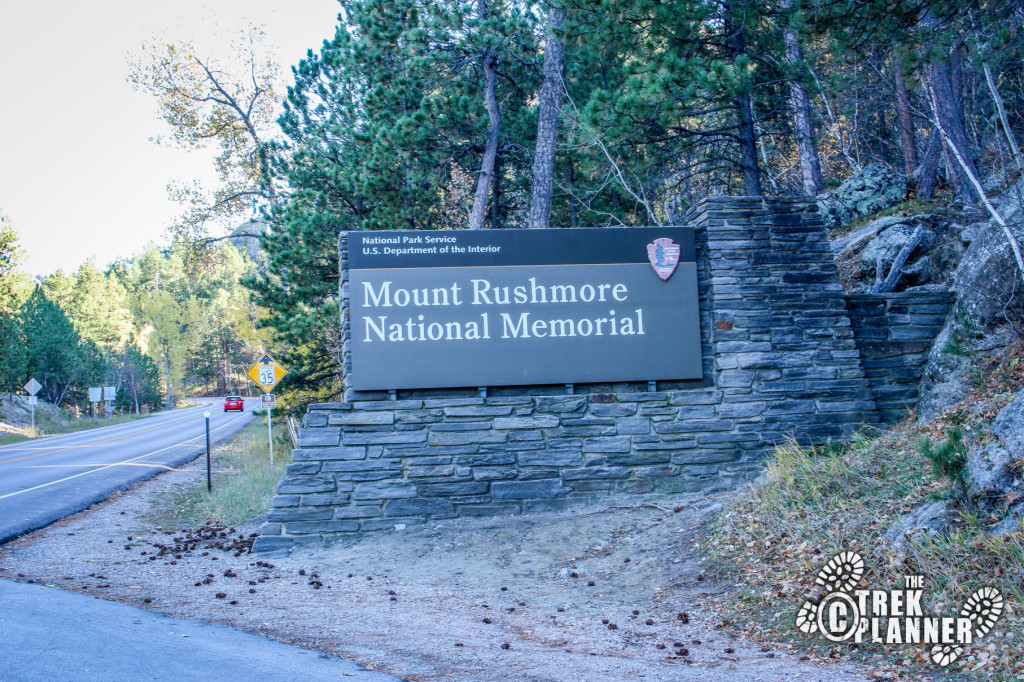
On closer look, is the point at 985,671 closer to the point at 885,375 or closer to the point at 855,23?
the point at 885,375

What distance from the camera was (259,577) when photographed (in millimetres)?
6719

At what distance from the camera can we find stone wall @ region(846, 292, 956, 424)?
8422mm

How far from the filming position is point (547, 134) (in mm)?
13406

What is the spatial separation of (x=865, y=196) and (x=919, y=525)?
9696 millimetres

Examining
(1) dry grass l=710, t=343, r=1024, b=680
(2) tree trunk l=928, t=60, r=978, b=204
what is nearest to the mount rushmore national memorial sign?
(1) dry grass l=710, t=343, r=1024, b=680

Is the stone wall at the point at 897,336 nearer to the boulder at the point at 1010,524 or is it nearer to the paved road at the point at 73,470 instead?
the boulder at the point at 1010,524

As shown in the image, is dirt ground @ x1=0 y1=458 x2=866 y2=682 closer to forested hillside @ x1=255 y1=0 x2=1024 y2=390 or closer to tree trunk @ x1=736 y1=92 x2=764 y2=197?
tree trunk @ x1=736 y1=92 x2=764 y2=197

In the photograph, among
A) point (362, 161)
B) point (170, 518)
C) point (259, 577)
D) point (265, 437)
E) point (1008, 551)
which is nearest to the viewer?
point (1008, 551)

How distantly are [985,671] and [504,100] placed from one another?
13.0 metres

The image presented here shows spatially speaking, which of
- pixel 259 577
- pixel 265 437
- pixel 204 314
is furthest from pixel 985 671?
pixel 204 314

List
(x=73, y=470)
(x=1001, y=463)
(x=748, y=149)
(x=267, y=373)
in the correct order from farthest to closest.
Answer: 1. (x=73, y=470)
2. (x=267, y=373)
3. (x=748, y=149)
4. (x=1001, y=463)

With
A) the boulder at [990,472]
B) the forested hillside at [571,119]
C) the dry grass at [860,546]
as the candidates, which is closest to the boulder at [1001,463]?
the boulder at [990,472]

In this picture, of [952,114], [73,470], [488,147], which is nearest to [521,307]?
[488,147]

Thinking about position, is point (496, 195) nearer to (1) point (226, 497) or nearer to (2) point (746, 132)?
(2) point (746, 132)
